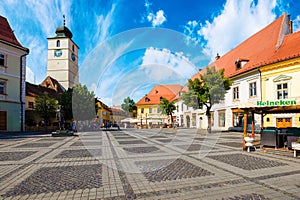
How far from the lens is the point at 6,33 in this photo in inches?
959

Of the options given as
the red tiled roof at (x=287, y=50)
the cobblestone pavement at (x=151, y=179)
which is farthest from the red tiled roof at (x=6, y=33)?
the red tiled roof at (x=287, y=50)

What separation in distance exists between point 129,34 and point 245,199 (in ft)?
18.0

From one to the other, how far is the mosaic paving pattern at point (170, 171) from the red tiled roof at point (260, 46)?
17572mm

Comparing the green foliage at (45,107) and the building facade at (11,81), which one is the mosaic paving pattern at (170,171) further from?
the green foliage at (45,107)

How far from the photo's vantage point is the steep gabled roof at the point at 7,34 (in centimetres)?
2313

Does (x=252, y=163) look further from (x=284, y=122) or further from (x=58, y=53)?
(x=58, y=53)

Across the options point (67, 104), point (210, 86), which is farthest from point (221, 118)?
point (67, 104)

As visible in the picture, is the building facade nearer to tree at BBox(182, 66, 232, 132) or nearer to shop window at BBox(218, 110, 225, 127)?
tree at BBox(182, 66, 232, 132)

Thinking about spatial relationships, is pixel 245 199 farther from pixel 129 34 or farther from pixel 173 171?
pixel 129 34

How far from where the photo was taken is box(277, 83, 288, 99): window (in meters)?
16.9

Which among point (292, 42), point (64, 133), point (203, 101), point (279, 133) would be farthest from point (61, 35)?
point (279, 133)

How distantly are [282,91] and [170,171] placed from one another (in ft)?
54.8

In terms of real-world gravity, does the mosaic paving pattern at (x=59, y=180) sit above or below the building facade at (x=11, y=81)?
below

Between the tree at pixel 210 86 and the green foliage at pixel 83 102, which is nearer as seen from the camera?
the tree at pixel 210 86
